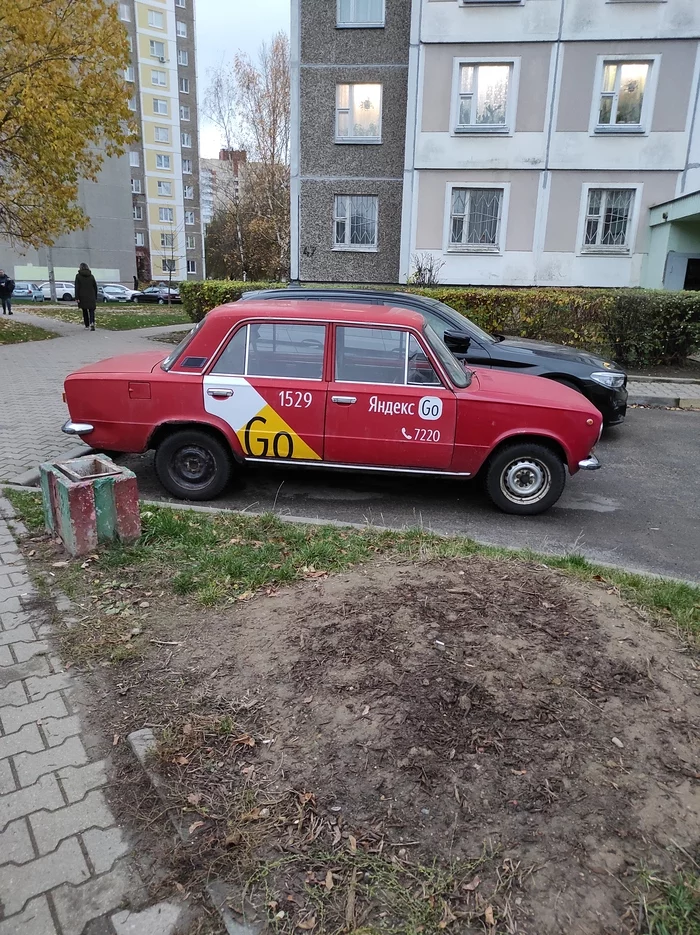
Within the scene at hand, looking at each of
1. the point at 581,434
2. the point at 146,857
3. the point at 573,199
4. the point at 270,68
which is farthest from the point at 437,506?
the point at 270,68

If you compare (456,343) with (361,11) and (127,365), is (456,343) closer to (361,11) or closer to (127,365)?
(127,365)

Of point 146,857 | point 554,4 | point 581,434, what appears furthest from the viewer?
point 554,4

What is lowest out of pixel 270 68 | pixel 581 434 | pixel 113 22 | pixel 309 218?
pixel 581 434

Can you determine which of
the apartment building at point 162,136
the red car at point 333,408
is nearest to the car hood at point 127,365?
the red car at point 333,408

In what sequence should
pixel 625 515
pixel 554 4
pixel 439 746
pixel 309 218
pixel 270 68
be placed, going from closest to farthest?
pixel 439 746 < pixel 625 515 < pixel 554 4 < pixel 309 218 < pixel 270 68

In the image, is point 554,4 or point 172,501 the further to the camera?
point 554,4

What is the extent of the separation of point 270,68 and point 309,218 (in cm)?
2119

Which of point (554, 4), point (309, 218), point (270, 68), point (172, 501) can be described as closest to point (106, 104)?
point (309, 218)

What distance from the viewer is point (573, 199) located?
19.8 metres

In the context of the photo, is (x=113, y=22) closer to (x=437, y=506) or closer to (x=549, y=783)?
(x=437, y=506)

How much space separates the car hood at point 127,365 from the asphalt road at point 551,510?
1.14 meters

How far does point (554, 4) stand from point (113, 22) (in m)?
12.4

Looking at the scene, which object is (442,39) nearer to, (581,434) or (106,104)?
(106,104)

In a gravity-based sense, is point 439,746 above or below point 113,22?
below
